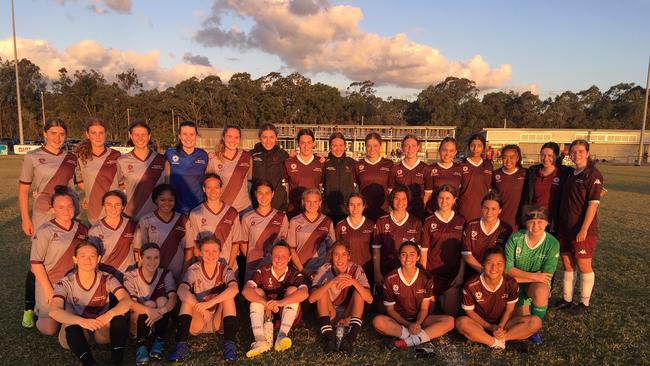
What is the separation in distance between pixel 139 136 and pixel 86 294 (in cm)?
172

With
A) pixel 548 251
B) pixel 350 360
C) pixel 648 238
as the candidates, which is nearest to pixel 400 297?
pixel 350 360

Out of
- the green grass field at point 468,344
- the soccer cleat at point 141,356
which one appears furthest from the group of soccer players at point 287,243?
the green grass field at point 468,344

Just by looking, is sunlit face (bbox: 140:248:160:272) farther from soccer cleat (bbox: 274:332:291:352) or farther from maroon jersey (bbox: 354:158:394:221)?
maroon jersey (bbox: 354:158:394:221)

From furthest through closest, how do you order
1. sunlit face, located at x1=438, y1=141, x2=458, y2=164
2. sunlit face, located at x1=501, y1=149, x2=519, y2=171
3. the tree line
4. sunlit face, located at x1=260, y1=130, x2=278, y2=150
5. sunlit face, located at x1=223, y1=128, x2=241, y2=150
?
the tree line → sunlit face, located at x1=260, y1=130, x2=278, y2=150 → sunlit face, located at x1=438, y1=141, x2=458, y2=164 → sunlit face, located at x1=501, y1=149, x2=519, y2=171 → sunlit face, located at x1=223, y1=128, x2=241, y2=150

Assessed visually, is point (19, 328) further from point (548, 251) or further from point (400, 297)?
point (548, 251)

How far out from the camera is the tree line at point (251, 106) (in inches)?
2645

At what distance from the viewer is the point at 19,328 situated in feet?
13.3

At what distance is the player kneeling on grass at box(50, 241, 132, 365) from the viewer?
3.32m

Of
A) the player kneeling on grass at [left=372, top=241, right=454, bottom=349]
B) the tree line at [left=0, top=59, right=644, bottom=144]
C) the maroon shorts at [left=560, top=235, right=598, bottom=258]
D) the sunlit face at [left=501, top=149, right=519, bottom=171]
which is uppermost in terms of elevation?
the tree line at [left=0, top=59, right=644, bottom=144]

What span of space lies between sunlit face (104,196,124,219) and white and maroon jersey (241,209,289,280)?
1.24m

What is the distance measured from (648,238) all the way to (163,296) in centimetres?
893

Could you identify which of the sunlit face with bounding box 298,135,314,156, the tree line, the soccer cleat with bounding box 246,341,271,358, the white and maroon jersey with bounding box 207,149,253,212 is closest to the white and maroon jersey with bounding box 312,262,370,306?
the soccer cleat with bounding box 246,341,271,358

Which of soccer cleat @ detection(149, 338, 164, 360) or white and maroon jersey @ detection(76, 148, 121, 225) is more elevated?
white and maroon jersey @ detection(76, 148, 121, 225)

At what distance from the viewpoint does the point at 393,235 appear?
4.48 m
